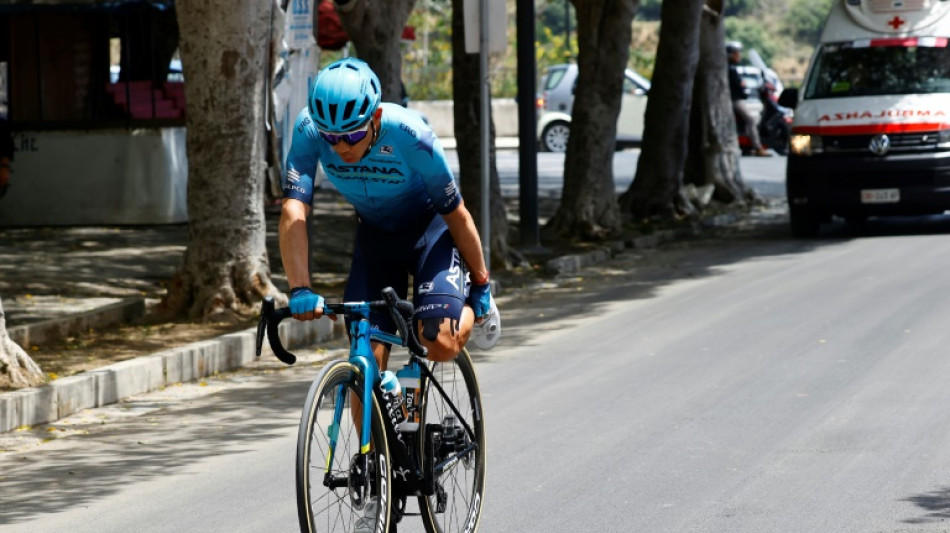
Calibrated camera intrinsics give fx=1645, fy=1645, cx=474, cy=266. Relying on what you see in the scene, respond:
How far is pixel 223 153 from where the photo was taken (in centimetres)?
1249

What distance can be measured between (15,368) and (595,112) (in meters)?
10.5

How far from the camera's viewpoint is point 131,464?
7977 millimetres

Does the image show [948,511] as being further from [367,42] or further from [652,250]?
[652,250]

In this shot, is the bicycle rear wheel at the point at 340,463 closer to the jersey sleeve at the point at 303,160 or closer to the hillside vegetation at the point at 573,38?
the jersey sleeve at the point at 303,160

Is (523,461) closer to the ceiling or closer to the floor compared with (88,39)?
closer to the floor

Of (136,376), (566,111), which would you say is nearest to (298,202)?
(136,376)

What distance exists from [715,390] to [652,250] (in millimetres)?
9175

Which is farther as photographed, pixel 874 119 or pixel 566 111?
pixel 566 111

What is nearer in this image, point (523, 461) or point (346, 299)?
point (346, 299)

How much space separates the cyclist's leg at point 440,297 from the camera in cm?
561

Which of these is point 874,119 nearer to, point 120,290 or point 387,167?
point 120,290

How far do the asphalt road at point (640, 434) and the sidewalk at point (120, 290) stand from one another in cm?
21

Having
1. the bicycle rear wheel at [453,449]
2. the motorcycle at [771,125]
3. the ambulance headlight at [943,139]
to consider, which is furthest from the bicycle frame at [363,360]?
the motorcycle at [771,125]

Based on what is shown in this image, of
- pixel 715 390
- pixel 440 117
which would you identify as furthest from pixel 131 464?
pixel 440 117
